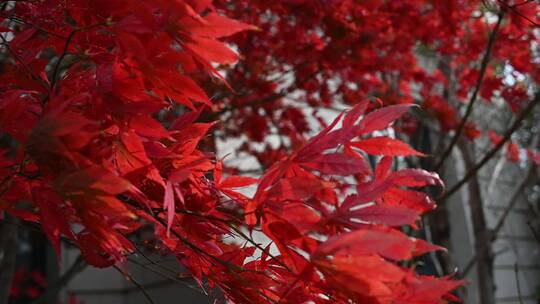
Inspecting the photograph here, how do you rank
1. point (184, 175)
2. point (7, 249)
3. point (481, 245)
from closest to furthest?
1. point (184, 175)
2. point (7, 249)
3. point (481, 245)

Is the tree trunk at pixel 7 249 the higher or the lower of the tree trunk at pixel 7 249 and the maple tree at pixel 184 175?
the lower

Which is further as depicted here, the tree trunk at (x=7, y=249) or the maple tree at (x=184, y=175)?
the tree trunk at (x=7, y=249)

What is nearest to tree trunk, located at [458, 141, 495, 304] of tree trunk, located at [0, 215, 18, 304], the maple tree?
tree trunk, located at [0, 215, 18, 304]

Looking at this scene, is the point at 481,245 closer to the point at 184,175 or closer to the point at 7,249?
the point at 7,249

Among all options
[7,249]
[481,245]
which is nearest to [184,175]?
[7,249]

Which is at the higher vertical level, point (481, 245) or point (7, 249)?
point (481, 245)

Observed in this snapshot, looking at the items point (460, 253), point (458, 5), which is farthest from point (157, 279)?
point (460, 253)

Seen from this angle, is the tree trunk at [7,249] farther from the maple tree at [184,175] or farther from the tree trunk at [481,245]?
the tree trunk at [481,245]

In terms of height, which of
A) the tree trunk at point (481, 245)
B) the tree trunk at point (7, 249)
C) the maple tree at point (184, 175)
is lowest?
the tree trunk at point (7, 249)

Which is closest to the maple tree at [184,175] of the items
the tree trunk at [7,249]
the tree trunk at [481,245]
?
the tree trunk at [7,249]

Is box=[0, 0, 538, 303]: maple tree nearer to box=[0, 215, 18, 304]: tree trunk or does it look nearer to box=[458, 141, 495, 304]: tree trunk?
box=[0, 215, 18, 304]: tree trunk

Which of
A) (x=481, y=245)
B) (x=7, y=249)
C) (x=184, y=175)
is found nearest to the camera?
(x=184, y=175)

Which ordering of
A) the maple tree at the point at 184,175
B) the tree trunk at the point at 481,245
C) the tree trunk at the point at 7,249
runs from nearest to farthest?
the maple tree at the point at 184,175 < the tree trunk at the point at 7,249 < the tree trunk at the point at 481,245

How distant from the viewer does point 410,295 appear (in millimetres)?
744
